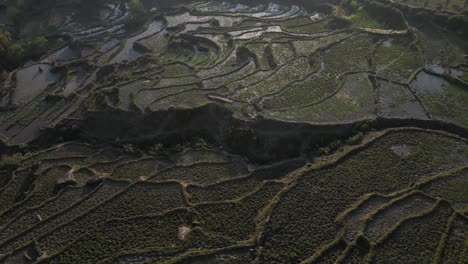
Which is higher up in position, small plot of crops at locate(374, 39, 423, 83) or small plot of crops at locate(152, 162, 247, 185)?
small plot of crops at locate(374, 39, 423, 83)

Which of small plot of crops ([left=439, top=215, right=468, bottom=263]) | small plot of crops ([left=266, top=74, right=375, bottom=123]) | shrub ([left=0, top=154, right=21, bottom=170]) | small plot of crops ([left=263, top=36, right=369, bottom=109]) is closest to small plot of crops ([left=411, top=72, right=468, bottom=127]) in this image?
small plot of crops ([left=266, top=74, right=375, bottom=123])

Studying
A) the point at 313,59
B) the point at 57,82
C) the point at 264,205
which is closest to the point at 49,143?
the point at 57,82

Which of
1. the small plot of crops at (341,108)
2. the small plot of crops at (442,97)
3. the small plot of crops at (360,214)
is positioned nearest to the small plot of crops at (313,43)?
the small plot of crops at (341,108)

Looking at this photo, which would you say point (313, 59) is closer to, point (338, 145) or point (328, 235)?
point (338, 145)

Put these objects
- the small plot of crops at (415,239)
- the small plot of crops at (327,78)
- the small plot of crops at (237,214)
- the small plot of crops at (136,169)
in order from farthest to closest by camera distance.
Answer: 1. the small plot of crops at (327,78)
2. the small plot of crops at (136,169)
3. the small plot of crops at (237,214)
4. the small plot of crops at (415,239)

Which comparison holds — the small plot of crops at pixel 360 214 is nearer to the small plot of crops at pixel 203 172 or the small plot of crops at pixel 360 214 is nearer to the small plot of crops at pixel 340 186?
the small plot of crops at pixel 340 186

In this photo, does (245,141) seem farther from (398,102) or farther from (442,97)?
(442,97)

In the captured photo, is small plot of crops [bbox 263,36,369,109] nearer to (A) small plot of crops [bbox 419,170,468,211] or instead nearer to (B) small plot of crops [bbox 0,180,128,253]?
(A) small plot of crops [bbox 419,170,468,211]

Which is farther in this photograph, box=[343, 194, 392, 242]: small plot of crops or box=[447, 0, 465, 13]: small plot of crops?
box=[447, 0, 465, 13]: small plot of crops
